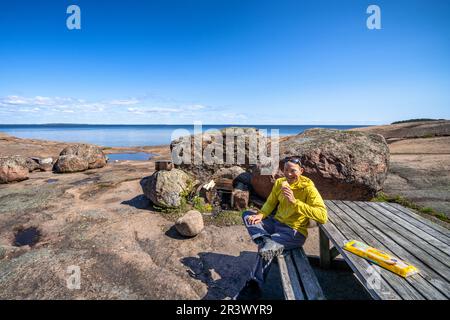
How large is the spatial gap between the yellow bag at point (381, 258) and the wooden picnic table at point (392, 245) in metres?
0.05

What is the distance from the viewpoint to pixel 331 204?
473 centimetres

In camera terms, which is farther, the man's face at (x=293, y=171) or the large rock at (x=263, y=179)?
the large rock at (x=263, y=179)

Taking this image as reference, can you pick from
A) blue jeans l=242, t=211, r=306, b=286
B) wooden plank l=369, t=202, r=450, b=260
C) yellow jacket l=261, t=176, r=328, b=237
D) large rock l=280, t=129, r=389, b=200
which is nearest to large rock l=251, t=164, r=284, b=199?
large rock l=280, t=129, r=389, b=200

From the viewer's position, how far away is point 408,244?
3.07 meters

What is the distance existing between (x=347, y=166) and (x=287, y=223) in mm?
3518

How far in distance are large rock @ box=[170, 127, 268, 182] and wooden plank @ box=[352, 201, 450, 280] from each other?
205 inches

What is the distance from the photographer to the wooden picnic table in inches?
88.4

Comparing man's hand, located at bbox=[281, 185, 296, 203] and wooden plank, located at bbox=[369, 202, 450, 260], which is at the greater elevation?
man's hand, located at bbox=[281, 185, 296, 203]

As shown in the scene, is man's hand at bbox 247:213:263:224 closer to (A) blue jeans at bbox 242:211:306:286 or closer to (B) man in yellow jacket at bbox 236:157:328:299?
(B) man in yellow jacket at bbox 236:157:328:299

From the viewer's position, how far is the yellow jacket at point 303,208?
343 centimetres

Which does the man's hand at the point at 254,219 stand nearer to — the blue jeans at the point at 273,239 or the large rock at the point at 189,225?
the blue jeans at the point at 273,239

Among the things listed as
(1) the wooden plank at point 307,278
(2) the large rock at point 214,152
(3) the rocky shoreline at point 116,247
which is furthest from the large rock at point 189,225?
(2) the large rock at point 214,152

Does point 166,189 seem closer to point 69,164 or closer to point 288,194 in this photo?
point 288,194
